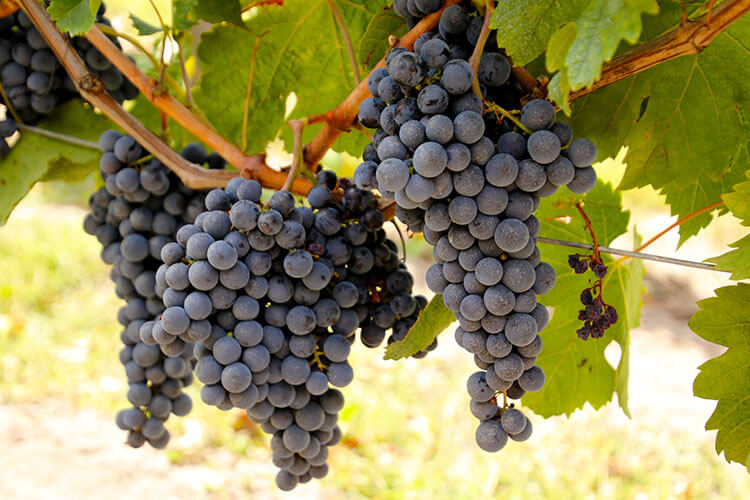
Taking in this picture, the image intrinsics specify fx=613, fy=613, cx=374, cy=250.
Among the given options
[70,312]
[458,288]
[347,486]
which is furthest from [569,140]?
[70,312]

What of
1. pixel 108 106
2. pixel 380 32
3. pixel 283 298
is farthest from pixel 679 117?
pixel 108 106

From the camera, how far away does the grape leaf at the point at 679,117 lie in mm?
690

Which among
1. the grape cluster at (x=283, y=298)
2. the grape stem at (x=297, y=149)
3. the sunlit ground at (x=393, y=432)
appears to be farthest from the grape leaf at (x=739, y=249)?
the sunlit ground at (x=393, y=432)

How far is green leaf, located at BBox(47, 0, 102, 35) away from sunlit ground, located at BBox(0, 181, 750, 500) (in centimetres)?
224

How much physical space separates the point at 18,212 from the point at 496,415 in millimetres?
4711

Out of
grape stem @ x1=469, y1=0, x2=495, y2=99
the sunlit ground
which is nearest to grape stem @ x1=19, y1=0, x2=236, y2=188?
grape stem @ x1=469, y1=0, x2=495, y2=99

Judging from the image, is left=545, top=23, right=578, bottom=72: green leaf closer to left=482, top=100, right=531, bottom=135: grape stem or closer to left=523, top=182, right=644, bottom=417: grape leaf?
left=482, top=100, right=531, bottom=135: grape stem

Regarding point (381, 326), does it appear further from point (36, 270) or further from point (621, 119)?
point (36, 270)

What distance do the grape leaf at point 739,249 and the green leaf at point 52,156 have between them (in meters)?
0.86

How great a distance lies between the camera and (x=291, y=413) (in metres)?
0.73

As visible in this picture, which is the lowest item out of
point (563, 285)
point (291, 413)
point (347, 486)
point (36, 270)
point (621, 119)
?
point (347, 486)

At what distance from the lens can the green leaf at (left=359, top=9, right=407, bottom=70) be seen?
0.68m

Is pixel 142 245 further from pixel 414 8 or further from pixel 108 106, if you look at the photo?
pixel 414 8

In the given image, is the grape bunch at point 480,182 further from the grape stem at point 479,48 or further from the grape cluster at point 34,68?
the grape cluster at point 34,68
